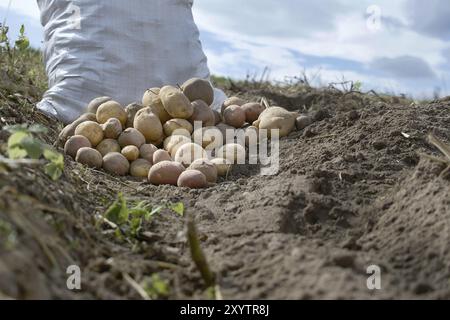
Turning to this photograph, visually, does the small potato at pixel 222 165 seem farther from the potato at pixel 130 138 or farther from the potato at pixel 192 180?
the potato at pixel 130 138

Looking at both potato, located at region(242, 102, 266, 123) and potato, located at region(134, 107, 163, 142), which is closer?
potato, located at region(134, 107, 163, 142)

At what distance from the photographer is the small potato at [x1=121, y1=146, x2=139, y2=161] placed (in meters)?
3.00

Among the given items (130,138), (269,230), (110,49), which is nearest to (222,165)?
(130,138)

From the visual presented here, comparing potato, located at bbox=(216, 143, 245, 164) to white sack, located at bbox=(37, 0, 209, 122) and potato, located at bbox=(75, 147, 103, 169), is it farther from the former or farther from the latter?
white sack, located at bbox=(37, 0, 209, 122)

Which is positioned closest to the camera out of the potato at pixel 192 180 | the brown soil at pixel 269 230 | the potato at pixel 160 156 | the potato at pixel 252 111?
the brown soil at pixel 269 230

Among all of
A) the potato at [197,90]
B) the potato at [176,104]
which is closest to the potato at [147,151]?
the potato at [176,104]

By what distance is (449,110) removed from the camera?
10.6 ft

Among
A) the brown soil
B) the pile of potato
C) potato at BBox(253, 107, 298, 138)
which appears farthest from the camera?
potato at BBox(253, 107, 298, 138)

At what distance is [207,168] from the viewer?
111 inches

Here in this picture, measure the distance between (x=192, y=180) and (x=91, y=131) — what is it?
63 cm

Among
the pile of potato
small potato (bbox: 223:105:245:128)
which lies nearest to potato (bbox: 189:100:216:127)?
the pile of potato

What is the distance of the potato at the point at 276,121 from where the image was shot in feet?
11.0
